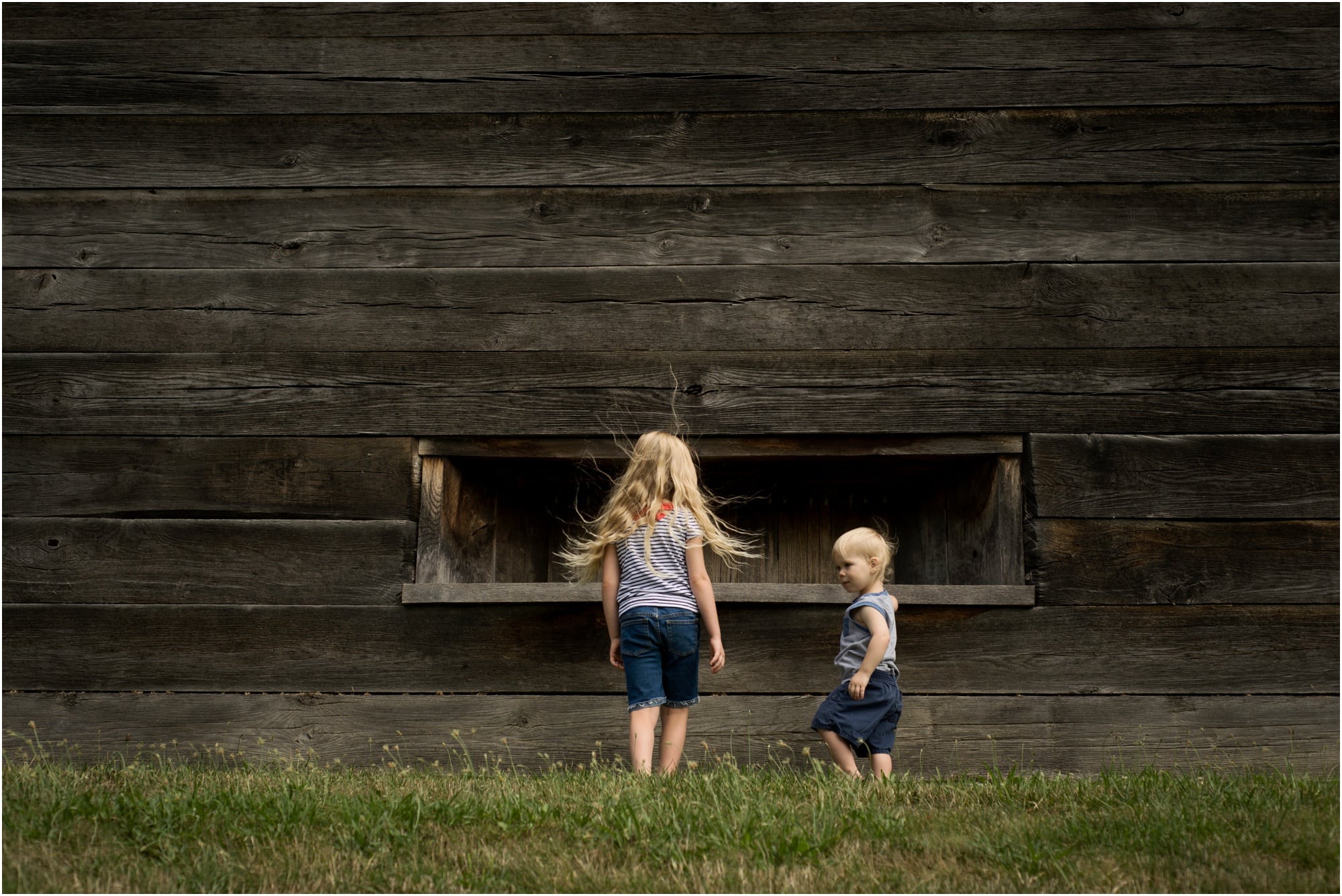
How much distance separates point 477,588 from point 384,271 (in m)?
1.45

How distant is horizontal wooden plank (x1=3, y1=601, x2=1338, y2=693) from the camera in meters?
3.92

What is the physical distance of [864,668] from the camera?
3551 mm

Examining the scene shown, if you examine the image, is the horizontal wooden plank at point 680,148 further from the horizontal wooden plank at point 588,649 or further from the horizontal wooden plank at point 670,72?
the horizontal wooden plank at point 588,649

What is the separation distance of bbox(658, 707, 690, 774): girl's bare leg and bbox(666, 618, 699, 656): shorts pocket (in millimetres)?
226

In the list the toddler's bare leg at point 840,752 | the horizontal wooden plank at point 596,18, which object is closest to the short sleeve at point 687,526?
the toddler's bare leg at point 840,752

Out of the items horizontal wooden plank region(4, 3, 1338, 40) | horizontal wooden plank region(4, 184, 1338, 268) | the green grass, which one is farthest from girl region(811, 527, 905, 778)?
horizontal wooden plank region(4, 3, 1338, 40)

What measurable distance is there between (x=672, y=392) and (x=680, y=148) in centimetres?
109

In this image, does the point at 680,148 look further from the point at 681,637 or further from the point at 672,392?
the point at 681,637

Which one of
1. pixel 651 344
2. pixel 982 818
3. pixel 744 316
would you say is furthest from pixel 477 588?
pixel 982 818

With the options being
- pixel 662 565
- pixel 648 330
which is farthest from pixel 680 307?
pixel 662 565

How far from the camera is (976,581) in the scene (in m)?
4.37

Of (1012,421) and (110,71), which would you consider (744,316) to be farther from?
(110,71)

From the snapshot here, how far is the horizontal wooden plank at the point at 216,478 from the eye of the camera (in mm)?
4117

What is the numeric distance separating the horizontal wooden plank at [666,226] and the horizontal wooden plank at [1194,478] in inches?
31.9
